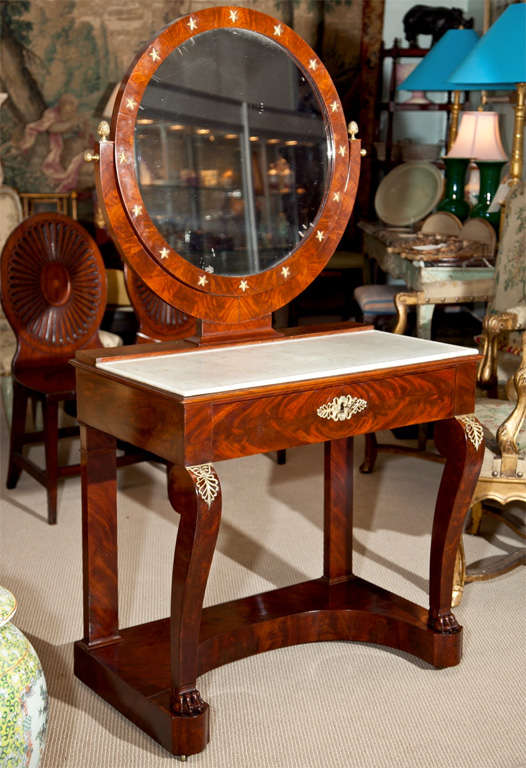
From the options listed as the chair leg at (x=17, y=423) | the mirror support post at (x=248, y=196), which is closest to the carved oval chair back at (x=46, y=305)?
the chair leg at (x=17, y=423)

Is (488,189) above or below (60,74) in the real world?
below

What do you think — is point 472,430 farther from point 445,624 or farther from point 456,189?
point 456,189

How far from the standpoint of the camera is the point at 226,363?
2381 millimetres

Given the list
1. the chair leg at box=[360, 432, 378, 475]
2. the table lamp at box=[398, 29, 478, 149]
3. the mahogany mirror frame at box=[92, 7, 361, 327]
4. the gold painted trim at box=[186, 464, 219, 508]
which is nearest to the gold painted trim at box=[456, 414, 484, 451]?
the mahogany mirror frame at box=[92, 7, 361, 327]

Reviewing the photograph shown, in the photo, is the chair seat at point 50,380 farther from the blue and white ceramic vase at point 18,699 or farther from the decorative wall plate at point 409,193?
the decorative wall plate at point 409,193

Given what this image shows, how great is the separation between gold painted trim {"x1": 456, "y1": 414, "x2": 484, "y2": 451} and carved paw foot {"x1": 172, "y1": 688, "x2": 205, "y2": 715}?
1002 mm

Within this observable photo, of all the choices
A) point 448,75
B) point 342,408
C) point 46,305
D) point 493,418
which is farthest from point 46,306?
point 448,75

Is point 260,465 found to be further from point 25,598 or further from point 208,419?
point 208,419

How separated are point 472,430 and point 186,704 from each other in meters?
1.05

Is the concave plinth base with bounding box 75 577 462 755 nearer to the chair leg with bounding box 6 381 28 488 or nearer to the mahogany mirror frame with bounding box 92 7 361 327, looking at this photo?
the mahogany mirror frame with bounding box 92 7 361 327

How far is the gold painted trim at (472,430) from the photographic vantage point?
2.64m

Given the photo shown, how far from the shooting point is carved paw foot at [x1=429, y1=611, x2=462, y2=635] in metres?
2.75

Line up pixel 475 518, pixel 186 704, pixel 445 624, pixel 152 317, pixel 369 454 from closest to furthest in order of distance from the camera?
pixel 186 704, pixel 445 624, pixel 475 518, pixel 152 317, pixel 369 454

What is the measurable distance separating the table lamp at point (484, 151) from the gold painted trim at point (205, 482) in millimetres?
3384
